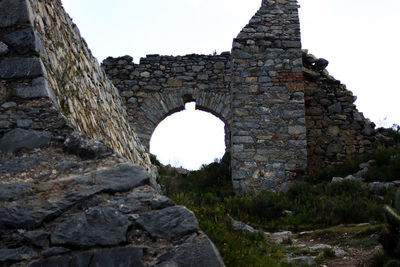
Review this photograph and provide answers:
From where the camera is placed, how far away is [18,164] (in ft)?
8.47

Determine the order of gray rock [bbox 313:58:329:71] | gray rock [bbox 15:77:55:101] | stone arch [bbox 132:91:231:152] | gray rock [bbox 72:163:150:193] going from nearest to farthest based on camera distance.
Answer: gray rock [bbox 72:163:150:193] < gray rock [bbox 15:77:55:101] < gray rock [bbox 313:58:329:71] < stone arch [bbox 132:91:231:152]

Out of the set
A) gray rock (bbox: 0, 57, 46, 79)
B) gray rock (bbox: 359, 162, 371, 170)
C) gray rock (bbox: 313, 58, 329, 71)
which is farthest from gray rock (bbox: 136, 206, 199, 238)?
gray rock (bbox: 313, 58, 329, 71)

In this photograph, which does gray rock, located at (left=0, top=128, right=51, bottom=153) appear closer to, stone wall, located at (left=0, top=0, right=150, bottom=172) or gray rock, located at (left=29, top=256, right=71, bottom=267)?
stone wall, located at (left=0, top=0, right=150, bottom=172)

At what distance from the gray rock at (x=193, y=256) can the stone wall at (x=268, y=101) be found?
236 inches

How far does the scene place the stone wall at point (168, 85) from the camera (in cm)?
1074

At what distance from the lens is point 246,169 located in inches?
317

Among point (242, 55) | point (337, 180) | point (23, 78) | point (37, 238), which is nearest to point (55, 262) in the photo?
point (37, 238)

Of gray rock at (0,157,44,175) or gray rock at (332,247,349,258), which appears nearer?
gray rock at (0,157,44,175)

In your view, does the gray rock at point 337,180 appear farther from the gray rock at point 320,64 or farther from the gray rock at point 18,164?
the gray rock at point 18,164

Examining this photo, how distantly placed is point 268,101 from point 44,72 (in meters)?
5.91

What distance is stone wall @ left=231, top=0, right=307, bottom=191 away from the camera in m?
8.09

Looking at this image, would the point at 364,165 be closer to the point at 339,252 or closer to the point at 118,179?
the point at 339,252

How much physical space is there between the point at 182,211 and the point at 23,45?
173 centimetres

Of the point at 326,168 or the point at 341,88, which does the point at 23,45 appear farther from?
the point at 341,88
